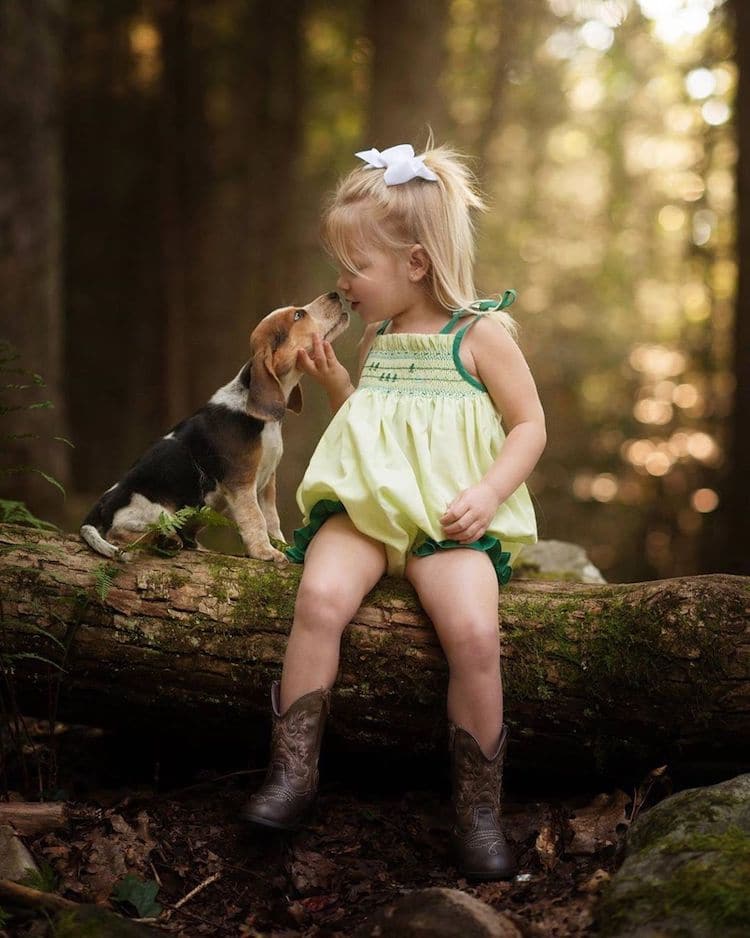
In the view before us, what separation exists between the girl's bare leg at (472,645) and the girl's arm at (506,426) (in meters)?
0.18

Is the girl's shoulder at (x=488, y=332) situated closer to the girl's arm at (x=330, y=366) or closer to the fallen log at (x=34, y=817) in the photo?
the girl's arm at (x=330, y=366)

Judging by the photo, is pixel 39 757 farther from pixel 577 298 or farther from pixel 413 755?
pixel 577 298

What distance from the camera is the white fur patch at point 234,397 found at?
13.7 feet

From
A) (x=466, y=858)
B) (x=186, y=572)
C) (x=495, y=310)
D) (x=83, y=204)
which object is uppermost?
(x=83, y=204)

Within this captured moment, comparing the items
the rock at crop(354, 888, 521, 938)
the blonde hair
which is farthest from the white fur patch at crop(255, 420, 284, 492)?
the rock at crop(354, 888, 521, 938)

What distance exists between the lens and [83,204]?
1733 centimetres

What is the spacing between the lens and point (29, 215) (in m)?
8.66

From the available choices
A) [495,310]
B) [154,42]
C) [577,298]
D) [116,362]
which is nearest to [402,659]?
[495,310]

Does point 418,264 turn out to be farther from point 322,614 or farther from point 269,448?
point 322,614

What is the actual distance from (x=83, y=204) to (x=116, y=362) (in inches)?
118

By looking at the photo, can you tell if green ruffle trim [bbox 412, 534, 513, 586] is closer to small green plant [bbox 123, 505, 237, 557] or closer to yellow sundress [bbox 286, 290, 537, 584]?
yellow sundress [bbox 286, 290, 537, 584]

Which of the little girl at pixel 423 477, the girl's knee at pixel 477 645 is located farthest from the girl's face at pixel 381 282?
the girl's knee at pixel 477 645

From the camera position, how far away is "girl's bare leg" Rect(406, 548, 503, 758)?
3227mm

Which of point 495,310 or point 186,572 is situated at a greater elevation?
point 495,310
